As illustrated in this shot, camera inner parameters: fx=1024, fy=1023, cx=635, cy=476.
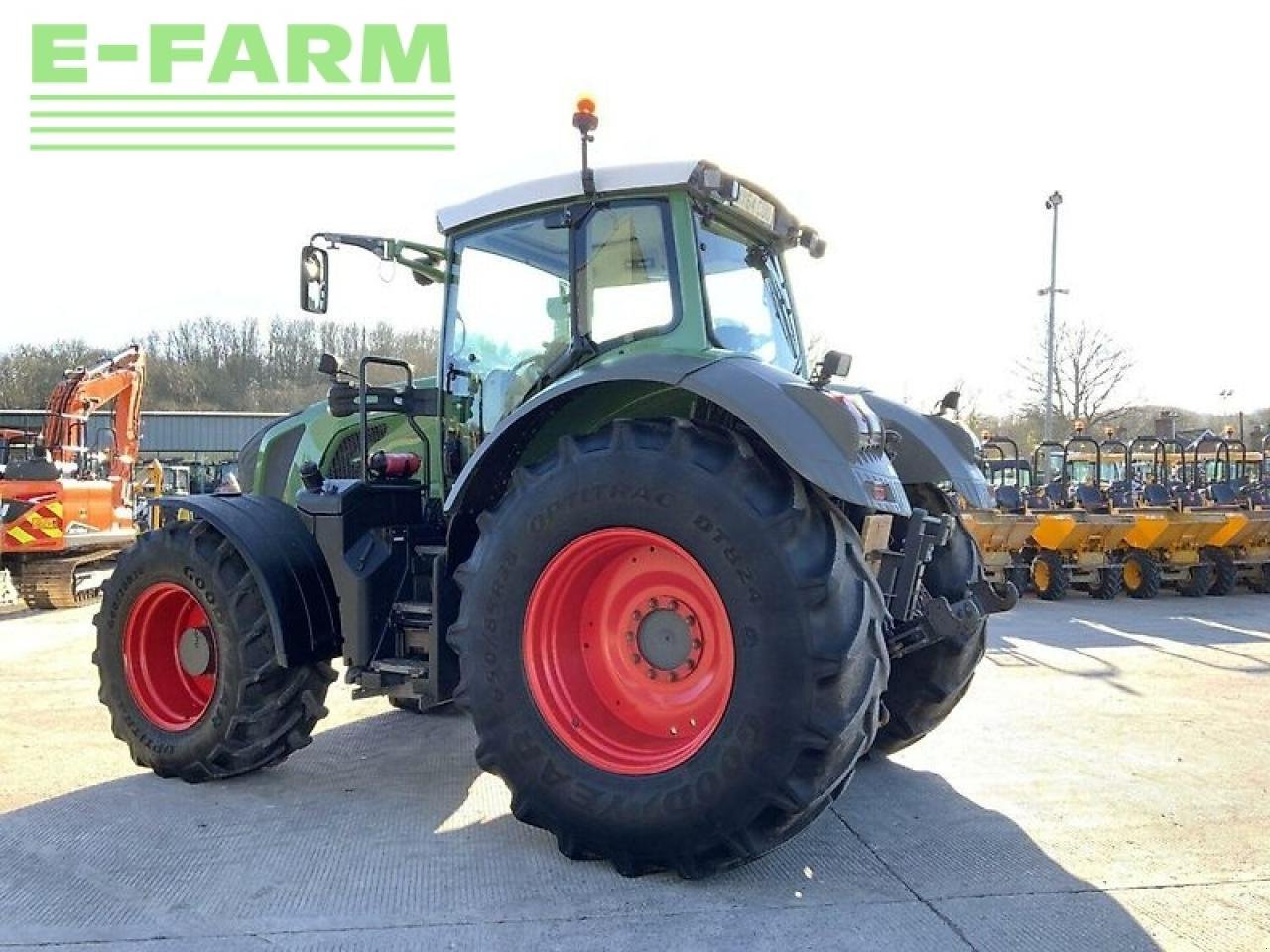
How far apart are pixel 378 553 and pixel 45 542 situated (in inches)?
309

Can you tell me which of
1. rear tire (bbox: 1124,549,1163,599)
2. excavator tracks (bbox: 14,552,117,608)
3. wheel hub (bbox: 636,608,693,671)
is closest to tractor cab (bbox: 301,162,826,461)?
wheel hub (bbox: 636,608,693,671)

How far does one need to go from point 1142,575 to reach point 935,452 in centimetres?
924

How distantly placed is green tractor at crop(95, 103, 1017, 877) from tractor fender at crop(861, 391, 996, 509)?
18 millimetres

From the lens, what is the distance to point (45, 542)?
1059 centimetres

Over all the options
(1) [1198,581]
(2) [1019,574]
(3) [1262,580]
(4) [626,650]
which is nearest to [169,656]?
(4) [626,650]

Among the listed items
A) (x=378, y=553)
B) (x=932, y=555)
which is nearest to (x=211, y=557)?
(x=378, y=553)

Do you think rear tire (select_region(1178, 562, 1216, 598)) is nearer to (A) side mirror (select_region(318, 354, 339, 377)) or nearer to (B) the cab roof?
(B) the cab roof

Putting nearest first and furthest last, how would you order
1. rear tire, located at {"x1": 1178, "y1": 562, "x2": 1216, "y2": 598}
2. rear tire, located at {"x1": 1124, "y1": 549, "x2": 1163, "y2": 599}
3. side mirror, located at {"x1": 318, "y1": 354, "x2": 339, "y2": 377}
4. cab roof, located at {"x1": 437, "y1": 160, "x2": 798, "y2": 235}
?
1. cab roof, located at {"x1": 437, "y1": 160, "x2": 798, "y2": 235}
2. side mirror, located at {"x1": 318, "y1": 354, "x2": 339, "y2": 377}
3. rear tire, located at {"x1": 1124, "y1": 549, "x2": 1163, "y2": 599}
4. rear tire, located at {"x1": 1178, "y1": 562, "x2": 1216, "y2": 598}

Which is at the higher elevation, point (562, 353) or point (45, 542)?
point (562, 353)

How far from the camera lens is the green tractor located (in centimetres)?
325

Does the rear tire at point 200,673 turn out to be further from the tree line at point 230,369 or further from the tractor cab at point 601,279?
the tree line at point 230,369

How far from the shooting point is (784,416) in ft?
10.9

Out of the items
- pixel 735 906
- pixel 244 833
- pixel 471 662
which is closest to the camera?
pixel 735 906

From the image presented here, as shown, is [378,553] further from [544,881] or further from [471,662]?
[544,881]
